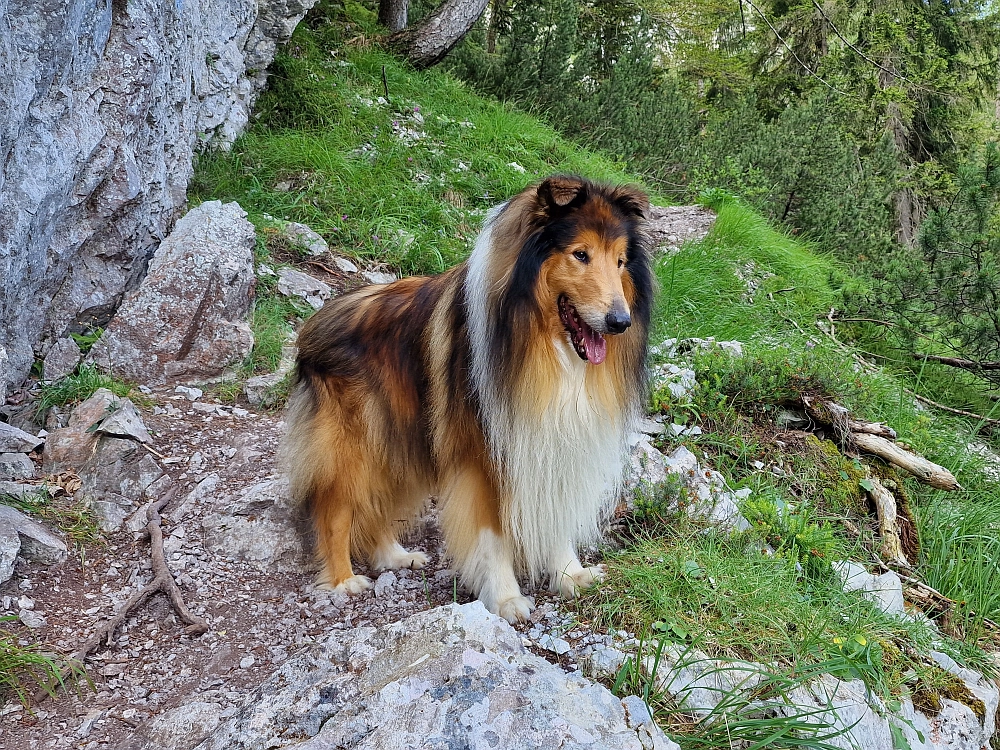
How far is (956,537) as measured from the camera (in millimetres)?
3930

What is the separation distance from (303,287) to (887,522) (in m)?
4.18

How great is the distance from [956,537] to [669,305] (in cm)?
259

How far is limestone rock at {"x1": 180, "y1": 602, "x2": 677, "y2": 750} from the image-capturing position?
1.95 m

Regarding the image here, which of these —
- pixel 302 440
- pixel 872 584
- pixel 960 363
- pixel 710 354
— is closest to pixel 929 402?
pixel 960 363

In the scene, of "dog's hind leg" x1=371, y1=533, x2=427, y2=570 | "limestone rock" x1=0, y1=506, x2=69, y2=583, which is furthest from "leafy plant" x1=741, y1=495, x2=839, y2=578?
"limestone rock" x1=0, y1=506, x2=69, y2=583

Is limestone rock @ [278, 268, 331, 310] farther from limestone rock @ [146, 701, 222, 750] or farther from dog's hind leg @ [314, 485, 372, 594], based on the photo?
limestone rock @ [146, 701, 222, 750]

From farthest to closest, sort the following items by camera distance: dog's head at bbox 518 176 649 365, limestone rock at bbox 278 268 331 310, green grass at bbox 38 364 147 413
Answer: limestone rock at bbox 278 268 331 310, green grass at bbox 38 364 147 413, dog's head at bbox 518 176 649 365

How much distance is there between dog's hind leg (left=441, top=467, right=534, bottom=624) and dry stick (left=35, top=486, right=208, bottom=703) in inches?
44.6

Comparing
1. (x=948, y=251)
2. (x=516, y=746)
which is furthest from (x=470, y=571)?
(x=948, y=251)

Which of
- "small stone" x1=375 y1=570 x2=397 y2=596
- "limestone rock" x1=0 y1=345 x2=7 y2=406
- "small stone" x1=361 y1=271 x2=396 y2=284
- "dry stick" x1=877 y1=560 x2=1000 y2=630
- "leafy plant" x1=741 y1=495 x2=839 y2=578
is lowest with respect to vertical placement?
"small stone" x1=375 y1=570 x2=397 y2=596

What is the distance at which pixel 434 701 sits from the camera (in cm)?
201

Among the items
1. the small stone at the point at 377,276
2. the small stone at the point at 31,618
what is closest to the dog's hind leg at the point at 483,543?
the small stone at the point at 31,618

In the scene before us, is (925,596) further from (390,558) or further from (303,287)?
(303,287)

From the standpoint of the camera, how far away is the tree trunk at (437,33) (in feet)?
30.9
